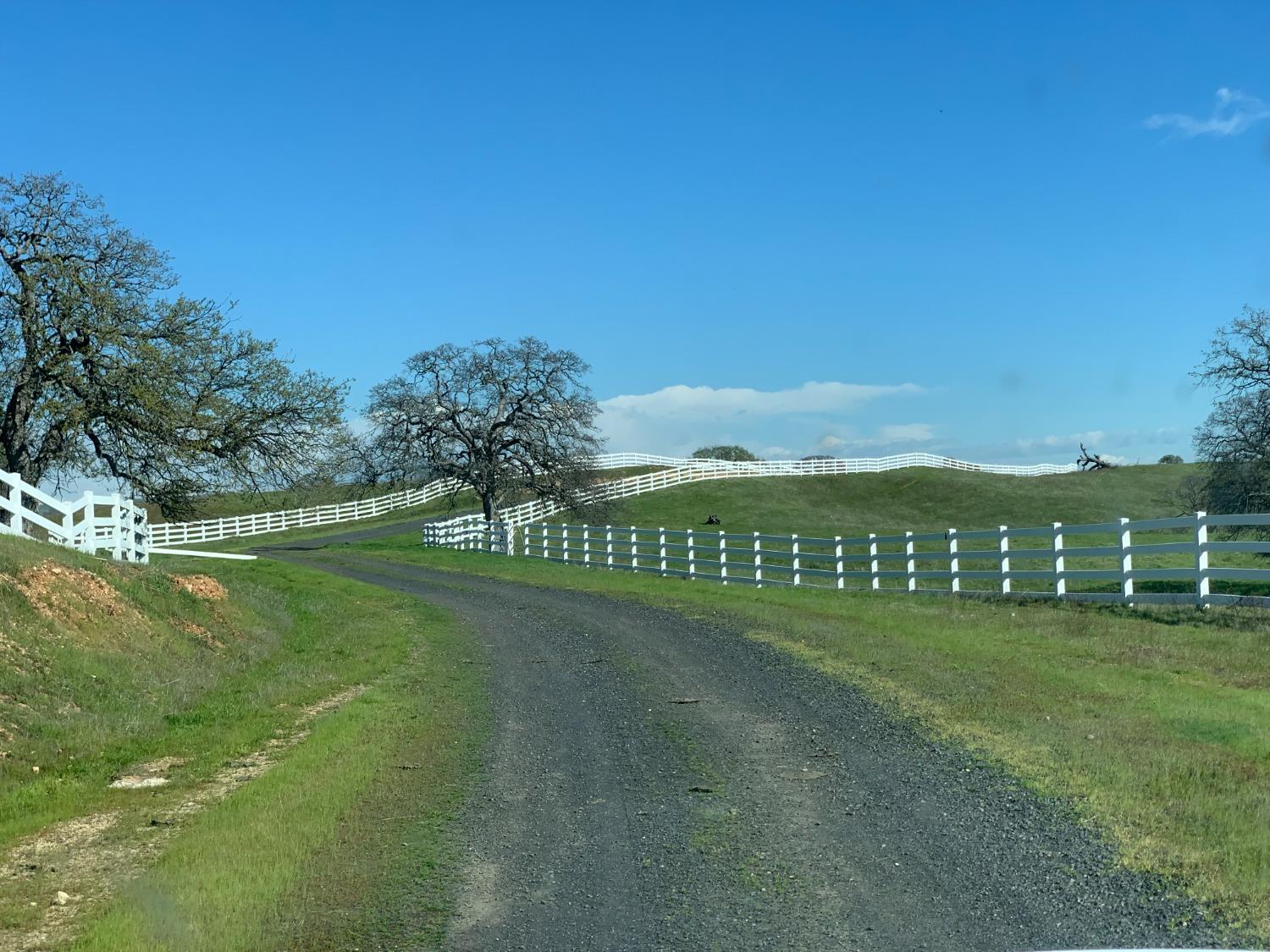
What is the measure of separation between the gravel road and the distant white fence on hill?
41591 millimetres

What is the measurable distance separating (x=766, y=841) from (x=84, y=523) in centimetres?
1875

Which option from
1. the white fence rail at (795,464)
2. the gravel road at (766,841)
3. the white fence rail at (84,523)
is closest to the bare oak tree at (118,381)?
the white fence rail at (84,523)

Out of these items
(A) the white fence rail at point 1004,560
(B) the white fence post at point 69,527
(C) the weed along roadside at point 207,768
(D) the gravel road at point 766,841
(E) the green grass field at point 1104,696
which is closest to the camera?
(D) the gravel road at point 766,841

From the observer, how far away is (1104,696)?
11086 millimetres

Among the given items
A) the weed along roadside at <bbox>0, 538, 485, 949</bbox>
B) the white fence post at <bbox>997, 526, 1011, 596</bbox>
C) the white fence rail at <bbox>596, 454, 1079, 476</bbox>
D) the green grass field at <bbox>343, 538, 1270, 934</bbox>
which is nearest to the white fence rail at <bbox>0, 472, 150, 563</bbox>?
the weed along roadside at <bbox>0, 538, 485, 949</bbox>

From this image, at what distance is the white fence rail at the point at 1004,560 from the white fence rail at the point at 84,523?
13.5 m

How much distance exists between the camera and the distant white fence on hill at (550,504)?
59812 mm

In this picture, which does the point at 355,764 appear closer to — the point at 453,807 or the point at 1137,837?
the point at 453,807

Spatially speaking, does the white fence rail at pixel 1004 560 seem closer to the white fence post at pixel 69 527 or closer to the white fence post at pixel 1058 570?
the white fence post at pixel 1058 570

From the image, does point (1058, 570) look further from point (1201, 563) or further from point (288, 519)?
point (288, 519)

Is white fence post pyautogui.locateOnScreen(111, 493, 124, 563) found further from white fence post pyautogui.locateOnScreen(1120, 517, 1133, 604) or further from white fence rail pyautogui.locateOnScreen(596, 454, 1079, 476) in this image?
white fence rail pyautogui.locateOnScreen(596, 454, 1079, 476)

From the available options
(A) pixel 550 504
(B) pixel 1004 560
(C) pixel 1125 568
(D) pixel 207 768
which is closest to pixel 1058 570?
(C) pixel 1125 568

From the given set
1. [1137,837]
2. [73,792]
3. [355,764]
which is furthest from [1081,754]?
[73,792]

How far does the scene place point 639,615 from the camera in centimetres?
1980
